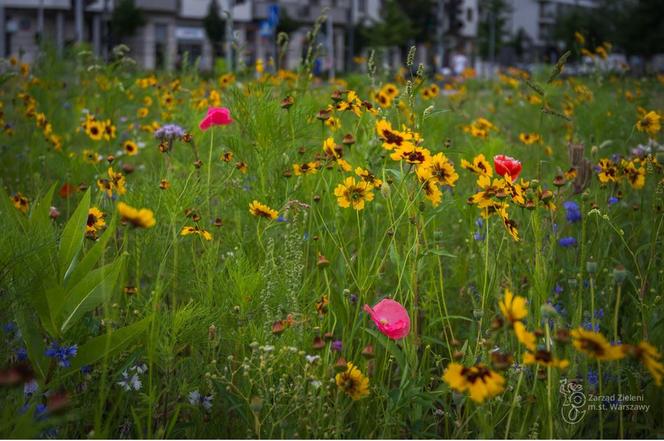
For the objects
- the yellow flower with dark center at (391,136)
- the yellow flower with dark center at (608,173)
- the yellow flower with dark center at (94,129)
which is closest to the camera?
the yellow flower with dark center at (391,136)

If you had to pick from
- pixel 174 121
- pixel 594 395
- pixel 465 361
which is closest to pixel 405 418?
pixel 465 361

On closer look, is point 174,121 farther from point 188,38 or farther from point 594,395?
point 188,38

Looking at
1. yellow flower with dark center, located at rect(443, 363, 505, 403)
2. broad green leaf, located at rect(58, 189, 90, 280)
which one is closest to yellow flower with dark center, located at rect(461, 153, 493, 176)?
yellow flower with dark center, located at rect(443, 363, 505, 403)

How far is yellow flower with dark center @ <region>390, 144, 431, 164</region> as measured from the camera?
1.55 metres

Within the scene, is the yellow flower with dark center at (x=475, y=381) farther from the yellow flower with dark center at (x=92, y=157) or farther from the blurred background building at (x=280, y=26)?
the blurred background building at (x=280, y=26)

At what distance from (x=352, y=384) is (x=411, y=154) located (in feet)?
1.69

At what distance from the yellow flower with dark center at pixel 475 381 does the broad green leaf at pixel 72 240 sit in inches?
34.1

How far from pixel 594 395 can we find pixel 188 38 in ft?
117

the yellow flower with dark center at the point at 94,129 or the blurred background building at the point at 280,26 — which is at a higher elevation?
the blurred background building at the point at 280,26

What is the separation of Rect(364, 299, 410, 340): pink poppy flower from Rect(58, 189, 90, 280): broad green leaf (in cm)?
61

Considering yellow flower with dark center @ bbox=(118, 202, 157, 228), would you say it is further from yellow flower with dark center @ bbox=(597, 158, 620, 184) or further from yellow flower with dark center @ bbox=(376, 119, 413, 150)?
yellow flower with dark center @ bbox=(597, 158, 620, 184)

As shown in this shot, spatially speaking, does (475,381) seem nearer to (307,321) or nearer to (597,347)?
(597,347)

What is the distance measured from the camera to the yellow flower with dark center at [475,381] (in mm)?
981

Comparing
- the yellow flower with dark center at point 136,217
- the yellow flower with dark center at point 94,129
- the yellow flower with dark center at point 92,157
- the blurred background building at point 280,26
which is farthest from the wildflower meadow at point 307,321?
the blurred background building at point 280,26
